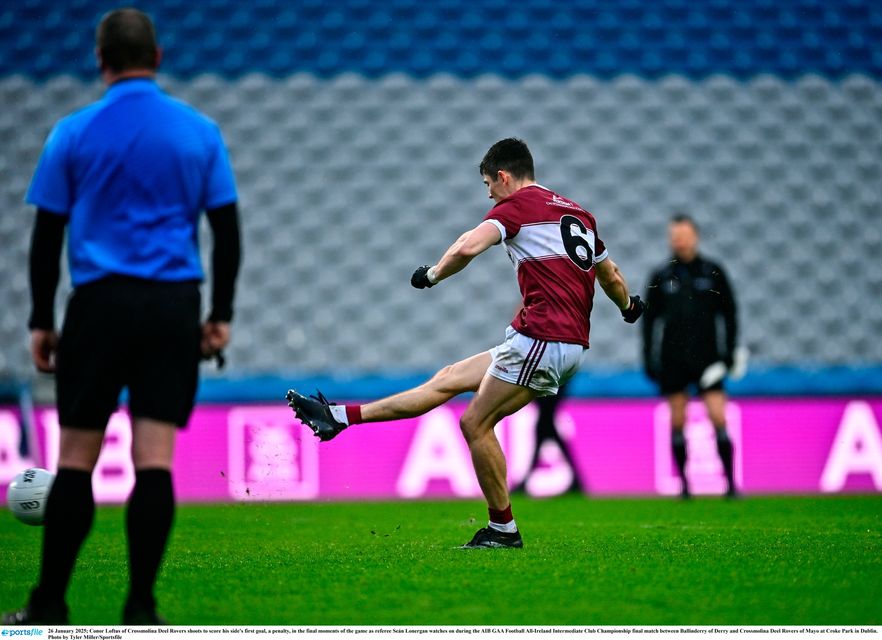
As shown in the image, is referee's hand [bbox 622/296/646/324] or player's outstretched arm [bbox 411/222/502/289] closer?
player's outstretched arm [bbox 411/222/502/289]

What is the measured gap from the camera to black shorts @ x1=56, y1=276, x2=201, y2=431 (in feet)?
10.1

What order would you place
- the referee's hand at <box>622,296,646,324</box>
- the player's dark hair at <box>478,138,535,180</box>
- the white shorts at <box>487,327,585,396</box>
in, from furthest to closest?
the referee's hand at <box>622,296,646,324</box> → the player's dark hair at <box>478,138,535,180</box> → the white shorts at <box>487,327,585,396</box>

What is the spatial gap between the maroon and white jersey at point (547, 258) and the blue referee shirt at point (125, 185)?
1.82 meters

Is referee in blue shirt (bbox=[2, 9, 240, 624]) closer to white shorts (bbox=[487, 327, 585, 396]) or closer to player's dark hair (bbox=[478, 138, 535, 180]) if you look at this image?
white shorts (bbox=[487, 327, 585, 396])

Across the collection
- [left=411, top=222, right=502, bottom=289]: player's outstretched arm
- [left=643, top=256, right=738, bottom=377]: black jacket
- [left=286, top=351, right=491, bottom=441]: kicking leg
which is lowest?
[left=286, top=351, right=491, bottom=441]: kicking leg

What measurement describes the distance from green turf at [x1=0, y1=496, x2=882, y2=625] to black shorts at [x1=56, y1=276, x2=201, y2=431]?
628 millimetres

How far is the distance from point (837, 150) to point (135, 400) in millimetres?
11302

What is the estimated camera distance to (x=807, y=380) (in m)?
9.62

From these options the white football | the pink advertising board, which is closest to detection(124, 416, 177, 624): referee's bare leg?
the white football

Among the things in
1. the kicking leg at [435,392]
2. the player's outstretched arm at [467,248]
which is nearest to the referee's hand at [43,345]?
the player's outstretched arm at [467,248]

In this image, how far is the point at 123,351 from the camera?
3092mm

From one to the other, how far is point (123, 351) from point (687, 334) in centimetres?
621

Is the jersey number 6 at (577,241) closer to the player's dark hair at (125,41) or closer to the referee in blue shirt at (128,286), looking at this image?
the referee in blue shirt at (128,286)

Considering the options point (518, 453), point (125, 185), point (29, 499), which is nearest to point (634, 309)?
point (29, 499)
